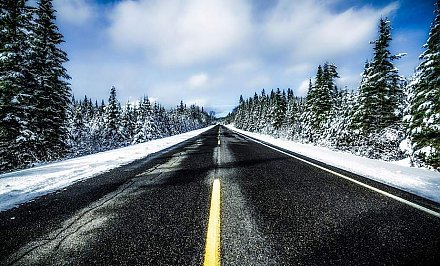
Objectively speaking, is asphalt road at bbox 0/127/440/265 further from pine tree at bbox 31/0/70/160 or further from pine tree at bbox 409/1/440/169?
pine tree at bbox 31/0/70/160

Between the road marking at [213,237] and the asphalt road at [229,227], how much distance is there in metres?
0.07

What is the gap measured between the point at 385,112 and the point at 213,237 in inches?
778

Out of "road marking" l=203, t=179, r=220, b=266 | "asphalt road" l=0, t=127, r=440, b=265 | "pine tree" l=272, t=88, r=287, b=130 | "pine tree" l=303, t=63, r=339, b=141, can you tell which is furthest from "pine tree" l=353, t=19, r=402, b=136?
"pine tree" l=272, t=88, r=287, b=130

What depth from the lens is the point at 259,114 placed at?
7500 cm

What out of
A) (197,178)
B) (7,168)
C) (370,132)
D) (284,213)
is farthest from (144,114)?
(284,213)

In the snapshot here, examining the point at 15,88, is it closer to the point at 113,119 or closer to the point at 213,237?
the point at 213,237

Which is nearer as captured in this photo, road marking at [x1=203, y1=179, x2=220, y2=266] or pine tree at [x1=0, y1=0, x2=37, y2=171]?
road marking at [x1=203, y1=179, x2=220, y2=266]

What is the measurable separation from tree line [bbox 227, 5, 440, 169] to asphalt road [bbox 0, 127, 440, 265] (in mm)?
8147

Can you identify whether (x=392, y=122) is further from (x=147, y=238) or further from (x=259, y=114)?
(x=259, y=114)

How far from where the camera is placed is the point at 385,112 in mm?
18094

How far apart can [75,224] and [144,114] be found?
138 ft

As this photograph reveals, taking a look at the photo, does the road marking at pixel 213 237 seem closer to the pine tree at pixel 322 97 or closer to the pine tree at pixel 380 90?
the pine tree at pixel 380 90

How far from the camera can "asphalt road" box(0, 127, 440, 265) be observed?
2.61 meters

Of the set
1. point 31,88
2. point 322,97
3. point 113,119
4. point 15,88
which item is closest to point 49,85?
point 31,88
